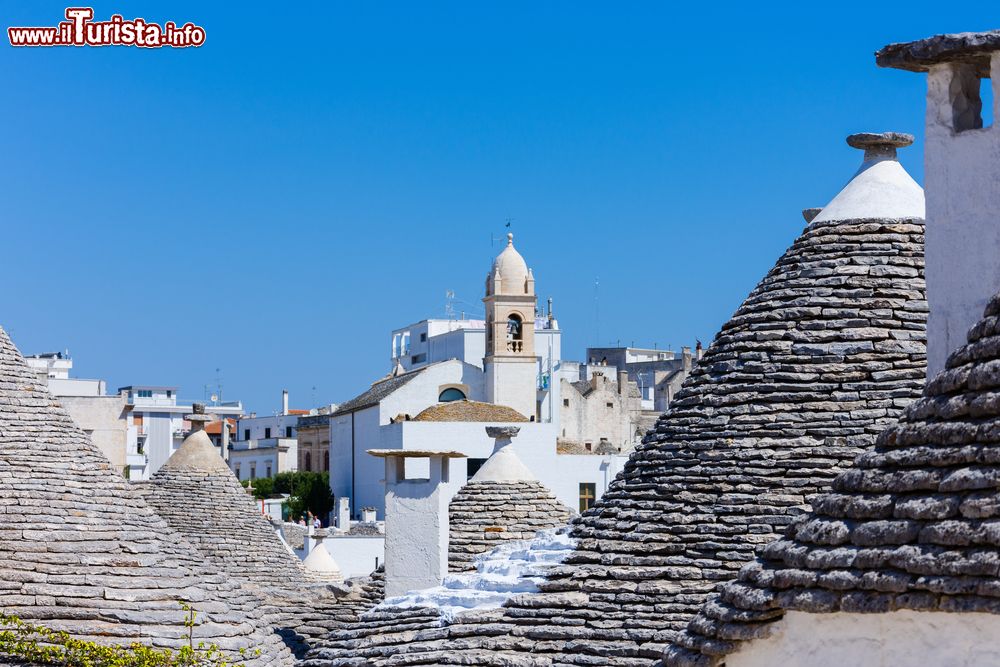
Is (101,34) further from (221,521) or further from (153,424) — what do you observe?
(153,424)

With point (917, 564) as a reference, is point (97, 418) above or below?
above

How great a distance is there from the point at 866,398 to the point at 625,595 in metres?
1.96

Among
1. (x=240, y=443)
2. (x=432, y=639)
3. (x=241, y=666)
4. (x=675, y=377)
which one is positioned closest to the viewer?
(x=432, y=639)

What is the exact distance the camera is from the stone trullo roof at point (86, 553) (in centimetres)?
1469

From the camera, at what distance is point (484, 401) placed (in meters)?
76.9

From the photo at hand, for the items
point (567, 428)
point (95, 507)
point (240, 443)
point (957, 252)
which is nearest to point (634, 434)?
point (567, 428)

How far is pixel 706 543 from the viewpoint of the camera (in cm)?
1241

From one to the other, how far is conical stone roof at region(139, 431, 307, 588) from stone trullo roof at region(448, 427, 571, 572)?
325 cm

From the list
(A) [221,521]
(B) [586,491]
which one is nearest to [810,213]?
(A) [221,521]

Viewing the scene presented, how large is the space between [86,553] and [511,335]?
208ft

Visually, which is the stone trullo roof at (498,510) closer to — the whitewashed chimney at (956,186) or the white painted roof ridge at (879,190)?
the white painted roof ridge at (879,190)

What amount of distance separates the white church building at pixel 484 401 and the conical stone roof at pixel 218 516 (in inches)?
1621

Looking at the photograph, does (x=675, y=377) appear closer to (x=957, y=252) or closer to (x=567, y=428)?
(x=567, y=428)

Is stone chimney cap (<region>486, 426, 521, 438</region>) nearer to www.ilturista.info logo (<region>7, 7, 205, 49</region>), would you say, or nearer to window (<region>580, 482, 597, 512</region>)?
www.ilturista.info logo (<region>7, 7, 205, 49</region>)
